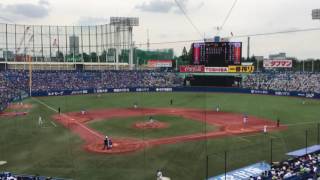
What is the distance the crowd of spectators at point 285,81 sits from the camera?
250 ft

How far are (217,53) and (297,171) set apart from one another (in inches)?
2185

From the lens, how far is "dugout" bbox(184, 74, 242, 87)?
81.9 meters

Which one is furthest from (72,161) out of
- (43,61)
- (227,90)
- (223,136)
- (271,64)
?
(43,61)

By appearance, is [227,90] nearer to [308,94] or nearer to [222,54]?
[222,54]

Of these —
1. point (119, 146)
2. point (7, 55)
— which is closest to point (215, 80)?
point (119, 146)

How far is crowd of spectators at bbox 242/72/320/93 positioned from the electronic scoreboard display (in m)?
11.1

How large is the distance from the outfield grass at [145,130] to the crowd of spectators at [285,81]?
3726 cm

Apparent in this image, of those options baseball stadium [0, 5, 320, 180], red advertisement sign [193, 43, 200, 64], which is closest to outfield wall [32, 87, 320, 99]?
baseball stadium [0, 5, 320, 180]

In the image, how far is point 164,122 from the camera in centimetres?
4531

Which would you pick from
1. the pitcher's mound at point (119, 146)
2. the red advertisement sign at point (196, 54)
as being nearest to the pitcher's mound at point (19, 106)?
the pitcher's mound at point (119, 146)

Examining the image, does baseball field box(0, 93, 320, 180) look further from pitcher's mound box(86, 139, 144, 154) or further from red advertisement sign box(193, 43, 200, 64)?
red advertisement sign box(193, 43, 200, 64)

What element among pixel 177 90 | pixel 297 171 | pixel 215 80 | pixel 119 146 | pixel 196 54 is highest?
pixel 196 54

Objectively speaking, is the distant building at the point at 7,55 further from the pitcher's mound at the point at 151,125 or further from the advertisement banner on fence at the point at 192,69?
the pitcher's mound at the point at 151,125

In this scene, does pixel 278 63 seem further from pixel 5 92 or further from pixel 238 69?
pixel 5 92
